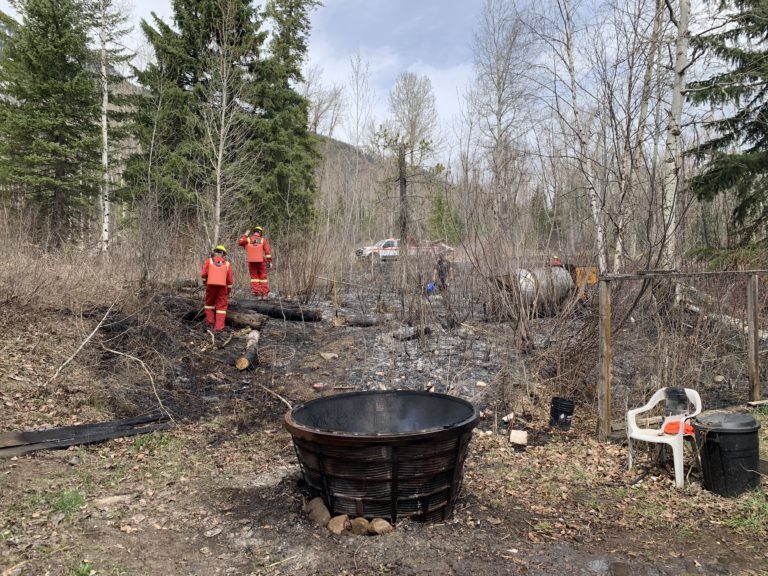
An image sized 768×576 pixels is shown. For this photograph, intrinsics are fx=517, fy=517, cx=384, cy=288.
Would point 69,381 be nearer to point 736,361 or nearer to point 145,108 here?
point 736,361

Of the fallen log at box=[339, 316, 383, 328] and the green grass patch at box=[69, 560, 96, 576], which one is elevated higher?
the fallen log at box=[339, 316, 383, 328]

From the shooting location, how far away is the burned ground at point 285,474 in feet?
11.3

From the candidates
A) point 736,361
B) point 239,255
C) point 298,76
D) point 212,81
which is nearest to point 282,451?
point 736,361

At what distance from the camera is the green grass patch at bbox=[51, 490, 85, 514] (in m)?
4.07

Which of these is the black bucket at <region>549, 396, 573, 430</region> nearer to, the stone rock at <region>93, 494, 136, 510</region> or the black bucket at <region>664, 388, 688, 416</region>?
the black bucket at <region>664, 388, 688, 416</region>

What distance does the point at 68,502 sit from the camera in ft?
13.6

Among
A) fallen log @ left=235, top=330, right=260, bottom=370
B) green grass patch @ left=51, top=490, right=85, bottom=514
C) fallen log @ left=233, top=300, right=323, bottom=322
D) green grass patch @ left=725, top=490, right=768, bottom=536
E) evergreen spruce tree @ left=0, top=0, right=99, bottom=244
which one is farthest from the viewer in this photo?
evergreen spruce tree @ left=0, top=0, right=99, bottom=244

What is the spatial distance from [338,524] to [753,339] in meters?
5.66

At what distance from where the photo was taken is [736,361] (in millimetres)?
7234

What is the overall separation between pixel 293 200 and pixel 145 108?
595 cm

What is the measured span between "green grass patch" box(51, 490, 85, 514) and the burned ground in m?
0.02

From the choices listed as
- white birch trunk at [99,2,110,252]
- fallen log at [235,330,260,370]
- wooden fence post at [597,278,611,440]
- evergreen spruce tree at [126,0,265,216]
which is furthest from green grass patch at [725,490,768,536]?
white birch trunk at [99,2,110,252]

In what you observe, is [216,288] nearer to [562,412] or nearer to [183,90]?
[562,412]

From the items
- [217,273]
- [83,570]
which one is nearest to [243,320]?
[217,273]
